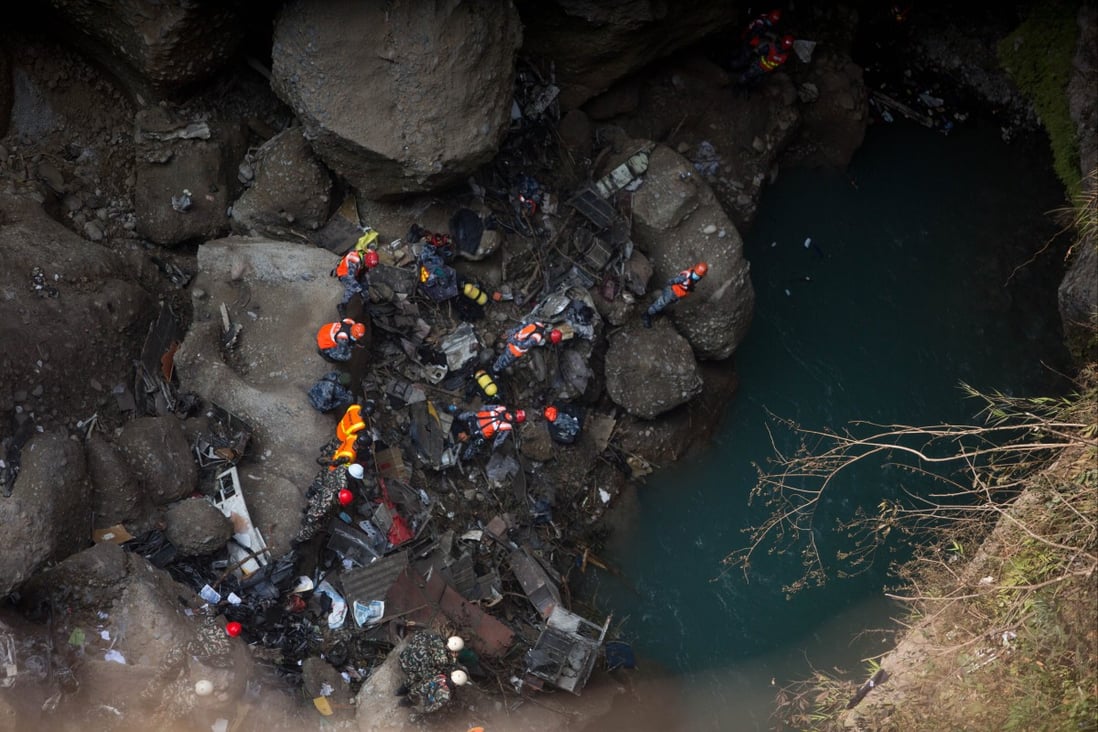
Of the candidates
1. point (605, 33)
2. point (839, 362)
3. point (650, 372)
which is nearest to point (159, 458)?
point (650, 372)

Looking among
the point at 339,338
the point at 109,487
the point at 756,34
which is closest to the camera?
the point at 109,487

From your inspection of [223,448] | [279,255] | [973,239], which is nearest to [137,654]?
[223,448]

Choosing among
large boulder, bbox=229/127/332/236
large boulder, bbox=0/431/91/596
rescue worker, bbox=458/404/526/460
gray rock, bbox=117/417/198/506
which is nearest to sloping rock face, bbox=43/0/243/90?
large boulder, bbox=229/127/332/236

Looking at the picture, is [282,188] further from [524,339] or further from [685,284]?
[685,284]

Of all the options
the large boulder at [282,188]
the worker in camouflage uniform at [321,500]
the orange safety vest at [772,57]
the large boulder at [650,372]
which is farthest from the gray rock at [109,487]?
the orange safety vest at [772,57]

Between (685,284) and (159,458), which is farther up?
(685,284)

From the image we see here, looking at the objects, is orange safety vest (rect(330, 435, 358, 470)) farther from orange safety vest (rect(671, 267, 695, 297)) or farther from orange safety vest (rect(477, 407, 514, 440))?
orange safety vest (rect(671, 267, 695, 297))
